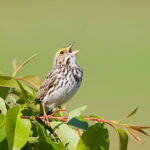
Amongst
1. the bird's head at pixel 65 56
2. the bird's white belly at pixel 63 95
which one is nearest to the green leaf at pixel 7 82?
the bird's white belly at pixel 63 95

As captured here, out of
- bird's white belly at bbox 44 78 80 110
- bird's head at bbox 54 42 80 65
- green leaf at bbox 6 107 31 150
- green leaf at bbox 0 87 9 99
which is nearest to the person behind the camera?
green leaf at bbox 6 107 31 150

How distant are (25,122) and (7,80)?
228mm

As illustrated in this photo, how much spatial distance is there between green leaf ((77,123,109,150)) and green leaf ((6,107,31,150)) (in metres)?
0.23

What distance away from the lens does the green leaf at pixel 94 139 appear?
5.17ft

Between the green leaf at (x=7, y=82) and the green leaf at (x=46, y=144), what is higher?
the green leaf at (x=7, y=82)

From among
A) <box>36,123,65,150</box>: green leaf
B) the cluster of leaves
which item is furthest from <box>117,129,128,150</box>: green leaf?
<box>36,123,65,150</box>: green leaf

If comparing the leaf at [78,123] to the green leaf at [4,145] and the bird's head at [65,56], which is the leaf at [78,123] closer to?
the green leaf at [4,145]

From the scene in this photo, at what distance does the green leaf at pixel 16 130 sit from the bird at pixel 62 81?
1504 millimetres

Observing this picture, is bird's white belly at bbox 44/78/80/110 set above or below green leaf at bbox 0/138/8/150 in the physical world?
below

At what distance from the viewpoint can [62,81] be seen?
129 inches

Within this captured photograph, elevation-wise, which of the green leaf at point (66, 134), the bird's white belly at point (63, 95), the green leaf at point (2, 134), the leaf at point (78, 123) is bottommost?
the bird's white belly at point (63, 95)

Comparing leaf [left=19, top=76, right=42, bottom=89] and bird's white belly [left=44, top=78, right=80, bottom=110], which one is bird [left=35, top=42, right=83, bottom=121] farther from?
leaf [left=19, top=76, right=42, bottom=89]

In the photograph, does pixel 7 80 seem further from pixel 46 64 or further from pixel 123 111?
pixel 46 64

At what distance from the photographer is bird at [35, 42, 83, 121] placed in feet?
10.3
